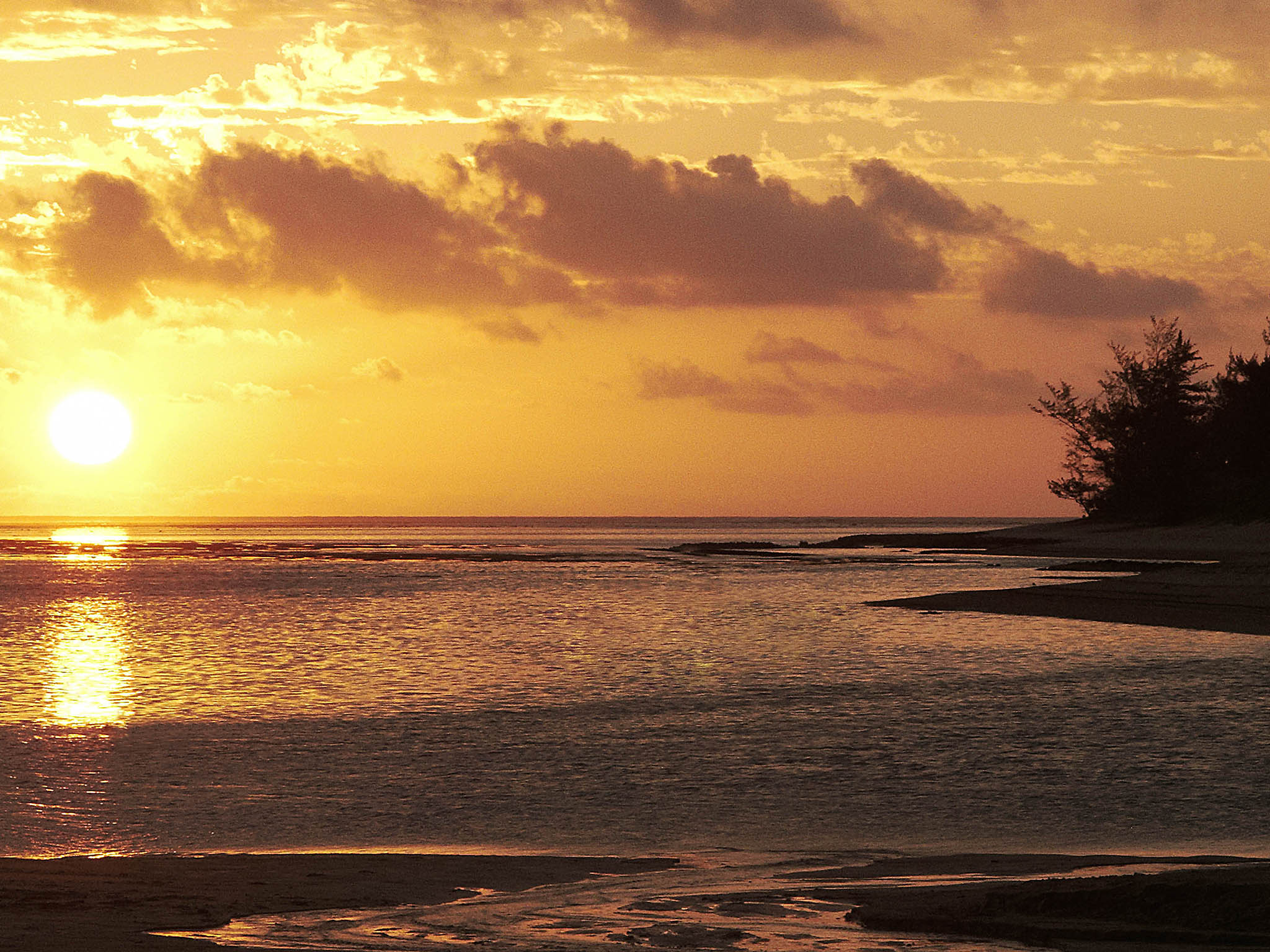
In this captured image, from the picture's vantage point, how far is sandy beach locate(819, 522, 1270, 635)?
40750 mm

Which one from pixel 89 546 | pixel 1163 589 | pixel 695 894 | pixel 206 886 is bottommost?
pixel 1163 589

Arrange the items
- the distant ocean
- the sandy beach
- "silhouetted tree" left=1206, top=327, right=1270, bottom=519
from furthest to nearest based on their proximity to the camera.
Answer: "silhouetted tree" left=1206, top=327, right=1270, bottom=519
the sandy beach
the distant ocean

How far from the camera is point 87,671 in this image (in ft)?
97.3

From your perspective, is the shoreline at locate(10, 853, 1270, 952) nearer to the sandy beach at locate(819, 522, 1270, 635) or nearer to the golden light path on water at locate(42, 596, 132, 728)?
the golden light path on water at locate(42, 596, 132, 728)

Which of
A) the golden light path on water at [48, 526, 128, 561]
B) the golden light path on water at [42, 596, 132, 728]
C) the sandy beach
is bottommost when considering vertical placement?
the sandy beach

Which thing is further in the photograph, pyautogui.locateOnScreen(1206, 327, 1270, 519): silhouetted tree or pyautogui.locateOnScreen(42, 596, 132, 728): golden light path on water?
pyautogui.locateOnScreen(1206, 327, 1270, 519): silhouetted tree

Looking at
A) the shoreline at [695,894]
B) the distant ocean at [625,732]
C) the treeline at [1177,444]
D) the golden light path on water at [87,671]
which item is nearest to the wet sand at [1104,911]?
the shoreline at [695,894]

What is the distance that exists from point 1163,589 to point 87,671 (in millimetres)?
36186

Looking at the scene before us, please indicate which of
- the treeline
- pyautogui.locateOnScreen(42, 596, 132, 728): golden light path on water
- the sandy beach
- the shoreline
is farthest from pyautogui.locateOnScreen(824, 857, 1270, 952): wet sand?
the treeline

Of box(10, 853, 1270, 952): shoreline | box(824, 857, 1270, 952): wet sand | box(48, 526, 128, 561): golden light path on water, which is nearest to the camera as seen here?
box(824, 857, 1270, 952): wet sand

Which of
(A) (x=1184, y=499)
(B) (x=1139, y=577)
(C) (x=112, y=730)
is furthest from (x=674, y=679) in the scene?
(A) (x=1184, y=499)

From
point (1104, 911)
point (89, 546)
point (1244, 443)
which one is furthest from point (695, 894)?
point (89, 546)

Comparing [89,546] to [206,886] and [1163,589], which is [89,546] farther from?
[206,886]

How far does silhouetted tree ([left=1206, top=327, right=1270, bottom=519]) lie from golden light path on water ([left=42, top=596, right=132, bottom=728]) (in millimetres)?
71086
